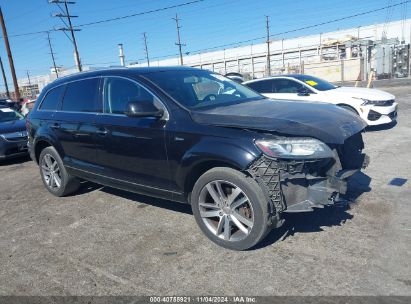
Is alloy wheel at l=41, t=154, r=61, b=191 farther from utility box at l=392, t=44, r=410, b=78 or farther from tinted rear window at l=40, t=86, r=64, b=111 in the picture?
utility box at l=392, t=44, r=410, b=78

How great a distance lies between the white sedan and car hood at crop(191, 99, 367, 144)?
4583 millimetres

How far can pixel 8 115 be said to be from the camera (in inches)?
397

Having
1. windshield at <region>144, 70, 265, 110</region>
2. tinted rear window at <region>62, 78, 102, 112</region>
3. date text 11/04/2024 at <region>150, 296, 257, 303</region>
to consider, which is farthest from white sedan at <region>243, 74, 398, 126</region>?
date text 11/04/2024 at <region>150, 296, 257, 303</region>

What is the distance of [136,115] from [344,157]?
7.16 ft

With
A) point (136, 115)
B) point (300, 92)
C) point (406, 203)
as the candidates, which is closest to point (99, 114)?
point (136, 115)

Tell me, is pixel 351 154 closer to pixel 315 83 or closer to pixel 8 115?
pixel 315 83

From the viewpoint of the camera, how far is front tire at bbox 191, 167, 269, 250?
331 centimetres

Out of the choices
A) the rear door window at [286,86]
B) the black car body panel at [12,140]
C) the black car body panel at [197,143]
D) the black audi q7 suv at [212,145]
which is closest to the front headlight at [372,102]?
the rear door window at [286,86]

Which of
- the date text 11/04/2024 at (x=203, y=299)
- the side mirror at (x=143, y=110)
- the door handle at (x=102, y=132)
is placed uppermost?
the side mirror at (x=143, y=110)

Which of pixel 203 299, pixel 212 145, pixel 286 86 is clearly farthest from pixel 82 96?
pixel 286 86

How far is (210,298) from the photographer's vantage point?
2.87 meters

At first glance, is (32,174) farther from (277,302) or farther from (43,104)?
(277,302)

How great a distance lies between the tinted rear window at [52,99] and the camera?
5574 mm

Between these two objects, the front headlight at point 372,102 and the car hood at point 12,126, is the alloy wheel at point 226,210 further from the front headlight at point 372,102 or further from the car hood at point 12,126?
the car hood at point 12,126
